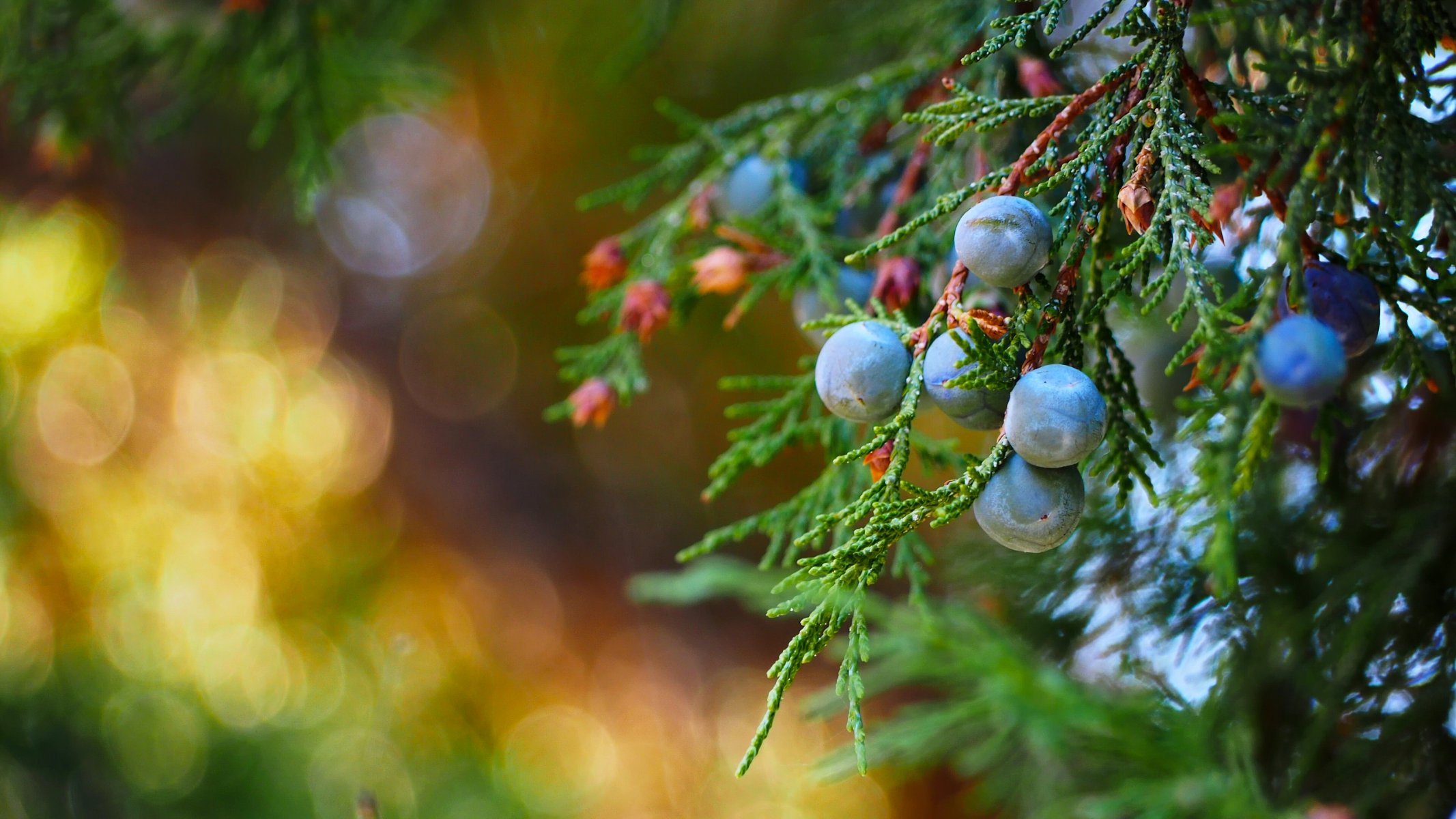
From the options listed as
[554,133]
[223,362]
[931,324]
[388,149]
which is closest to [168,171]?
[388,149]

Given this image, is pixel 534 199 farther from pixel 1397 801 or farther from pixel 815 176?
pixel 1397 801

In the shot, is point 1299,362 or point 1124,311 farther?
point 1124,311

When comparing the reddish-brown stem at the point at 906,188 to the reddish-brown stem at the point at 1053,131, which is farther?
the reddish-brown stem at the point at 906,188

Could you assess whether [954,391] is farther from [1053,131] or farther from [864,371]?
[1053,131]

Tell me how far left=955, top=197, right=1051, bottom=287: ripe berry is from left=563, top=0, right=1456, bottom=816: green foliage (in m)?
0.02

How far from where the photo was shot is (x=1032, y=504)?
1.34 ft

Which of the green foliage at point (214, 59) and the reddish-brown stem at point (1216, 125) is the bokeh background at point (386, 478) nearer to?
the green foliage at point (214, 59)

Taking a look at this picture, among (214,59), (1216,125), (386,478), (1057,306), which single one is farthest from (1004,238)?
(386,478)

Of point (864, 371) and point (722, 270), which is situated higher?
point (722, 270)

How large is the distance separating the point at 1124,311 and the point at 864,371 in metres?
0.18

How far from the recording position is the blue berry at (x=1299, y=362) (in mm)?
322

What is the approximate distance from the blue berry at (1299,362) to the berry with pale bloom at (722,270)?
1.41ft

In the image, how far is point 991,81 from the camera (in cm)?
69

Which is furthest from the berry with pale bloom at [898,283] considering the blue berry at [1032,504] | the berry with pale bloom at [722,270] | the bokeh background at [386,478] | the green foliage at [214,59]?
the bokeh background at [386,478]
